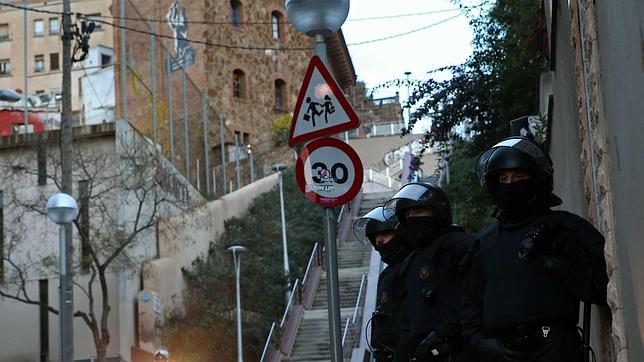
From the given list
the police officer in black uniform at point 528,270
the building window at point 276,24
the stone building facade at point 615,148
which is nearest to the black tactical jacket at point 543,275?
the police officer in black uniform at point 528,270

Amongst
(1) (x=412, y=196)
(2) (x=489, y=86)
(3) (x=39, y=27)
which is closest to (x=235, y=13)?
(3) (x=39, y=27)

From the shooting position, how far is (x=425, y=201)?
631 centimetres

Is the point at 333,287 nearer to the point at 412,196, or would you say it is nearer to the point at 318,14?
the point at 412,196

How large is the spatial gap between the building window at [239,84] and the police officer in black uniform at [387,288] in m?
49.6

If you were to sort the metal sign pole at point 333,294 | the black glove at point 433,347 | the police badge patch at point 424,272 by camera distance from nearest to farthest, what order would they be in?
1. the black glove at point 433,347
2. the police badge patch at point 424,272
3. the metal sign pole at point 333,294

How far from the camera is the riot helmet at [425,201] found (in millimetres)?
6324

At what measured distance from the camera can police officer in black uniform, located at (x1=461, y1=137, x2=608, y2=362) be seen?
4645 millimetres

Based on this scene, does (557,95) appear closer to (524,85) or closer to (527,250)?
(527,250)

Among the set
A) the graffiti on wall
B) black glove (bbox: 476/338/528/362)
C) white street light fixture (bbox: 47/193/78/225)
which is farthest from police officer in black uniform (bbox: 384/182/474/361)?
the graffiti on wall

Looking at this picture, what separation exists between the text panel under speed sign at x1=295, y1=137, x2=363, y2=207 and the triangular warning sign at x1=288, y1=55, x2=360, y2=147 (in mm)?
132

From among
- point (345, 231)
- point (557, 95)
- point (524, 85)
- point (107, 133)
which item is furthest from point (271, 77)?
point (557, 95)

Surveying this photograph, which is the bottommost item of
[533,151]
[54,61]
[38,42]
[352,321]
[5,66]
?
[352,321]

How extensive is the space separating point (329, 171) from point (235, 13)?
167 feet

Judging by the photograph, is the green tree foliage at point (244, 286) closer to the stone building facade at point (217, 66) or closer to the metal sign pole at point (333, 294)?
the stone building facade at point (217, 66)
